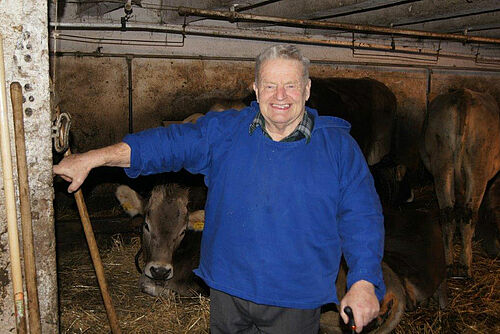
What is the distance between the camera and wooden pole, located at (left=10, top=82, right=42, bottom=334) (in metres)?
2.21

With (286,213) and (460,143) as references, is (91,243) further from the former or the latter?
(460,143)

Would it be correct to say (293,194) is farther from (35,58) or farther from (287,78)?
(35,58)

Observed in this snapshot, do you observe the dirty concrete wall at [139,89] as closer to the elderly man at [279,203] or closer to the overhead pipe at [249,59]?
the overhead pipe at [249,59]

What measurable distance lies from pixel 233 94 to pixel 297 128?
5169 millimetres

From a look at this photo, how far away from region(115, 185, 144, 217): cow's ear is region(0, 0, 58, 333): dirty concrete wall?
2952mm

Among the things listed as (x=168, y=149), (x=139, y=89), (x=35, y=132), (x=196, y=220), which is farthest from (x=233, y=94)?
(x=35, y=132)

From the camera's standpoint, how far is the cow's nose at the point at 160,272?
486cm

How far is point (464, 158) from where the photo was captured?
6508 millimetres

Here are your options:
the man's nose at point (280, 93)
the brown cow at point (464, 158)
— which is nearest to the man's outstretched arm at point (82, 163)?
the man's nose at point (280, 93)

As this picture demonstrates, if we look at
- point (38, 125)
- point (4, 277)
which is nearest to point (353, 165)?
point (38, 125)

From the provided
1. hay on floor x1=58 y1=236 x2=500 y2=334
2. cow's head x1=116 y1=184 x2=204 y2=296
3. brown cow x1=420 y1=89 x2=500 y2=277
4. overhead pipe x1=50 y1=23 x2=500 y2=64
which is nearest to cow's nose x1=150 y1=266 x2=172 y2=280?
cow's head x1=116 y1=184 x2=204 y2=296

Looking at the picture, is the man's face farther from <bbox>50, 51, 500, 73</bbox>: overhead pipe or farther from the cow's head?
<bbox>50, 51, 500, 73</bbox>: overhead pipe

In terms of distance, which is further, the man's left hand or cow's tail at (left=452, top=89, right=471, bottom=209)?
cow's tail at (left=452, top=89, right=471, bottom=209)

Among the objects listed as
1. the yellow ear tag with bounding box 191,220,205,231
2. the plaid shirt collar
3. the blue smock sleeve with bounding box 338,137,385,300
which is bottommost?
the yellow ear tag with bounding box 191,220,205,231
